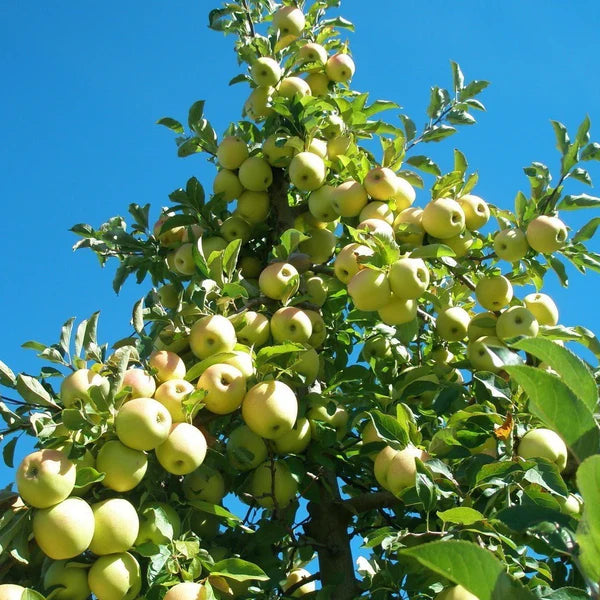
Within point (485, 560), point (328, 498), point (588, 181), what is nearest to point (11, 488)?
point (328, 498)

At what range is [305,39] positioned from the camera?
4.88 m

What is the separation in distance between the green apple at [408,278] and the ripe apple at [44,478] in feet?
4.56

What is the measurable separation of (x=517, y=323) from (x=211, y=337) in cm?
133

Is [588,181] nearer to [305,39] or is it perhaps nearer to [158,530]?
[305,39]

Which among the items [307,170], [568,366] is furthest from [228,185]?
[568,366]

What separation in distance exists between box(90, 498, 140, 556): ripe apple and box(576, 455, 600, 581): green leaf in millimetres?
1725

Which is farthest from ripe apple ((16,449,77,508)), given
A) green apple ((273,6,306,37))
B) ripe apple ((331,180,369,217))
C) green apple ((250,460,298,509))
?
green apple ((273,6,306,37))

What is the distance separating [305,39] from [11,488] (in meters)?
3.36

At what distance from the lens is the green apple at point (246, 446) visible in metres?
3.04

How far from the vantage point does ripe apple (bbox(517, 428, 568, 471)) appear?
2.67 meters

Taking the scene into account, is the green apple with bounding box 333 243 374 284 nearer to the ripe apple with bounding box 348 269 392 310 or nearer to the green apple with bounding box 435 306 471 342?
the ripe apple with bounding box 348 269 392 310

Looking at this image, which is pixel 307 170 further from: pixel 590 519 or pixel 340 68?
pixel 590 519

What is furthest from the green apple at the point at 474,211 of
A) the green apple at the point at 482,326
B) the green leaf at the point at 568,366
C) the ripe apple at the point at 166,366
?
the green leaf at the point at 568,366

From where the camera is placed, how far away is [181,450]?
8.48 feet
